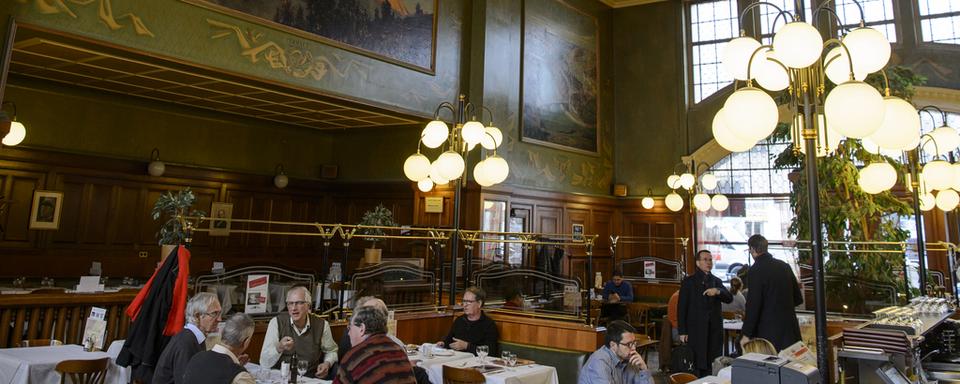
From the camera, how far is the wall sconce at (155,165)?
9719mm

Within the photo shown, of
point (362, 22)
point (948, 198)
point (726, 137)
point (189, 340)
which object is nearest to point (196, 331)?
point (189, 340)

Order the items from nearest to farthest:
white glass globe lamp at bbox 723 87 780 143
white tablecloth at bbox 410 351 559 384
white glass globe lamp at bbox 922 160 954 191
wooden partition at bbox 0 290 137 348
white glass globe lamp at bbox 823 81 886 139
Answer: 1. white glass globe lamp at bbox 823 81 886 139
2. white glass globe lamp at bbox 723 87 780 143
3. white tablecloth at bbox 410 351 559 384
4. white glass globe lamp at bbox 922 160 954 191
5. wooden partition at bbox 0 290 137 348

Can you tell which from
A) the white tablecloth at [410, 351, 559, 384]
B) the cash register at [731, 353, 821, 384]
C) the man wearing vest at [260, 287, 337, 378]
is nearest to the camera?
the cash register at [731, 353, 821, 384]

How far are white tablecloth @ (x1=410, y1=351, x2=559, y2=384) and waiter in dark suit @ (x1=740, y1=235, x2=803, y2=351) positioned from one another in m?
1.69

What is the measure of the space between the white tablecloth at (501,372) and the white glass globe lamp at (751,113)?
7.79ft

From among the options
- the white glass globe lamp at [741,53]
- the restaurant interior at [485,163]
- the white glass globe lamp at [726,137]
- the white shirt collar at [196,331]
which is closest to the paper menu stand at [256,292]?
the restaurant interior at [485,163]

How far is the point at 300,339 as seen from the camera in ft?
14.5

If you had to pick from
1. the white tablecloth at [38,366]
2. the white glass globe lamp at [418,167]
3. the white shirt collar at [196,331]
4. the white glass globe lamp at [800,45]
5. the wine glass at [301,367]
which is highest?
the white glass globe lamp at [800,45]

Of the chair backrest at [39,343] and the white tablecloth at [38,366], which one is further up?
the chair backrest at [39,343]

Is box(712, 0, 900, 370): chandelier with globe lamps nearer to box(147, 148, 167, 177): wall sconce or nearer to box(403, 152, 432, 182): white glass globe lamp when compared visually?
box(403, 152, 432, 182): white glass globe lamp

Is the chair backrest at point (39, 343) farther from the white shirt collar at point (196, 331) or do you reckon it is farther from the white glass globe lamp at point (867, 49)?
the white glass globe lamp at point (867, 49)

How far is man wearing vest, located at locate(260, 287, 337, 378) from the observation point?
14.0 feet

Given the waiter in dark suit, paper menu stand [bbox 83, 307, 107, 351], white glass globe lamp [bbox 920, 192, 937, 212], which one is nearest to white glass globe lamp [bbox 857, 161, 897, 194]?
the waiter in dark suit

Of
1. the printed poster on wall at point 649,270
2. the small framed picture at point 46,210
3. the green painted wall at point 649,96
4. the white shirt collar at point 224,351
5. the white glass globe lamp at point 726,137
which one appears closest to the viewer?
the white shirt collar at point 224,351
